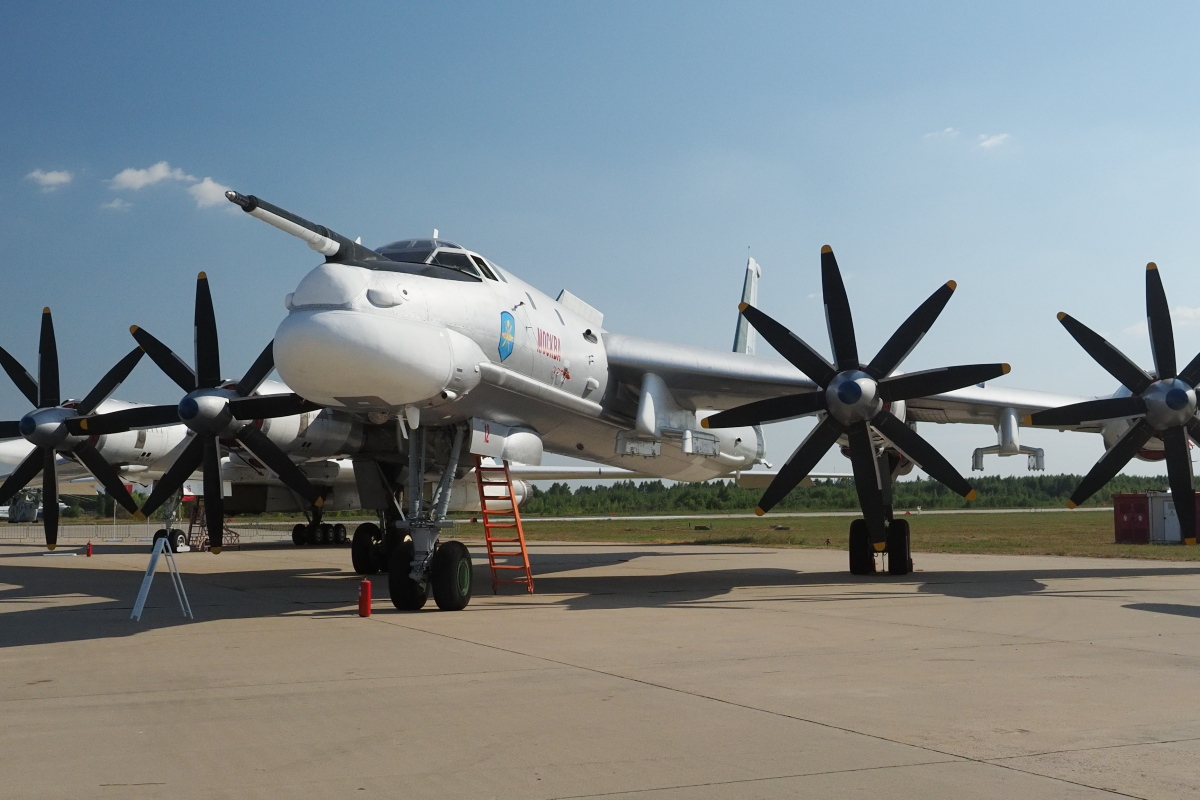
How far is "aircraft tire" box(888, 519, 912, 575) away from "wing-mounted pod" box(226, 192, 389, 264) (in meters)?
10.1

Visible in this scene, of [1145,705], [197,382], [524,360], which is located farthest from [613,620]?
[197,382]

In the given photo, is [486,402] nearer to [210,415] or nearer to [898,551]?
[210,415]

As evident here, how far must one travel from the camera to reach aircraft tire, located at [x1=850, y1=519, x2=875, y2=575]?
1700 cm

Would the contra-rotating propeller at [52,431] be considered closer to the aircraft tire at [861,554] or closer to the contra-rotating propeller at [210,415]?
the contra-rotating propeller at [210,415]

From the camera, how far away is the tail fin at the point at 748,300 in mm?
23656

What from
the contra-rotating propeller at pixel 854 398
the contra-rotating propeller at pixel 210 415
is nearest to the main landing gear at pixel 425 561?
the contra-rotating propeller at pixel 210 415

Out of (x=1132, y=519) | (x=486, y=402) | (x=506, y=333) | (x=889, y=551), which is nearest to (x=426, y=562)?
(x=486, y=402)

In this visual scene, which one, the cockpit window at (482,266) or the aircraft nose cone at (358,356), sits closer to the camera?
the aircraft nose cone at (358,356)

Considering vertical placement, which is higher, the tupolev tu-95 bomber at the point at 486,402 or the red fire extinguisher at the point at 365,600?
the tupolev tu-95 bomber at the point at 486,402

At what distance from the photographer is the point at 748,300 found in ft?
82.5

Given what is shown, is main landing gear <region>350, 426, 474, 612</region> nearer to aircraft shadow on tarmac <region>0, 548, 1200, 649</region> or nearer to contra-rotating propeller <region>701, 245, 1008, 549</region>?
aircraft shadow on tarmac <region>0, 548, 1200, 649</region>

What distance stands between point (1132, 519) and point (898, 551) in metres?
15.9

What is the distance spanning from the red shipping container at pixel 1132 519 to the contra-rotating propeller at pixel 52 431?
84.4 feet

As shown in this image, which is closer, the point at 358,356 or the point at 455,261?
the point at 358,356
